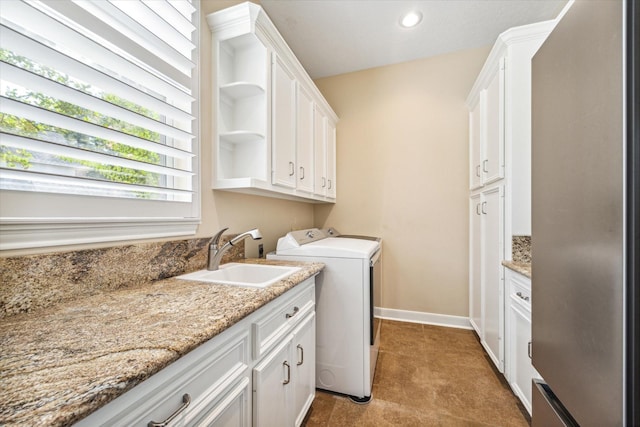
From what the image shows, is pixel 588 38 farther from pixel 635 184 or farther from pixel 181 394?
pixel 181 394

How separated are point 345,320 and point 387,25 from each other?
2484mm

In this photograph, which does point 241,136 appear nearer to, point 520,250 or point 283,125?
point 283,125

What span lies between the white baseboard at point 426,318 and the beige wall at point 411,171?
0.17 feet

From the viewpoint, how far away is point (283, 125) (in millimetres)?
1774

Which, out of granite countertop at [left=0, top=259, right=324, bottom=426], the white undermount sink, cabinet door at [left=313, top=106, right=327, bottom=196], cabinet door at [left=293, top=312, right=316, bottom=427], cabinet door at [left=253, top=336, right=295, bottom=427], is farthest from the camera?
cabinet door at [left=313, top=106, right=327, bottom=196]

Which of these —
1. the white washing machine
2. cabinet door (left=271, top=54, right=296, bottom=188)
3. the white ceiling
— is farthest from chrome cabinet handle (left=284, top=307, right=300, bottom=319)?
the white ceiling

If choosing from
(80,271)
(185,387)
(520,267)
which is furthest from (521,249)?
(80,271)

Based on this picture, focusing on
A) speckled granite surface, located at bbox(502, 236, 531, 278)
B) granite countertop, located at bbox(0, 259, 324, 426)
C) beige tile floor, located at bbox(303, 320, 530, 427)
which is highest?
speckled granite surface, located at bbox(502, 236, 531, 278)

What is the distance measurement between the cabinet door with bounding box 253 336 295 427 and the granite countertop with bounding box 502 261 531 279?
1295 mm

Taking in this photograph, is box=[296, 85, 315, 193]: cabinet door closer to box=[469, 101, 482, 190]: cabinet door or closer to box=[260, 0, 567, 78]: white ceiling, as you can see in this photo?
box=[260, 0, 567, 78]: white ceiling

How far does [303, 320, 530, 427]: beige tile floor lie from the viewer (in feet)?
4.81

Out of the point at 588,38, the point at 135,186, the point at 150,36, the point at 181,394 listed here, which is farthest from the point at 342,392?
the point at 150,36

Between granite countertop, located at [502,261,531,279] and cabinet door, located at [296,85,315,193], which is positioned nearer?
granite countertop, located at [502,261,531,279]

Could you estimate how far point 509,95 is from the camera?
5.56ft
